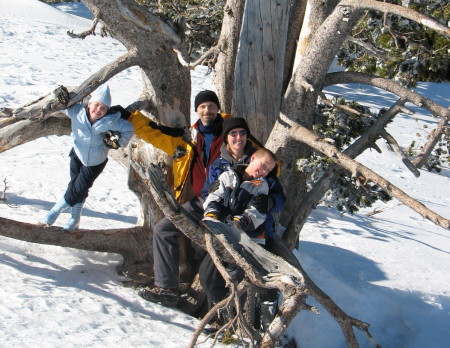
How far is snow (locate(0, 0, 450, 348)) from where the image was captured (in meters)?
4.58

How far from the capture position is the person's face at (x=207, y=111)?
4.75 metres

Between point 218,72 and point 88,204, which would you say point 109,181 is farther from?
point 218,72

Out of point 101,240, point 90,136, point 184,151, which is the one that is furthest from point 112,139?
point 101,240

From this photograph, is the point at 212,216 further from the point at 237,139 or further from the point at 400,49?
the point at 400,49

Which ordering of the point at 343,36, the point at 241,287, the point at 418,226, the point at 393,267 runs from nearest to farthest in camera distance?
the point at 241,287 → the point at 343,36 → the point at 393,267 → the point at 418,226

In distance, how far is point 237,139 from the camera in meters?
4.45

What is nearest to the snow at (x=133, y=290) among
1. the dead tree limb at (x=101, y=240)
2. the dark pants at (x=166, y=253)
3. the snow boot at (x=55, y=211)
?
the dead tree limb at (x=101, y=240)

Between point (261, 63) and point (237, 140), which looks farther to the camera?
point (261, 63)

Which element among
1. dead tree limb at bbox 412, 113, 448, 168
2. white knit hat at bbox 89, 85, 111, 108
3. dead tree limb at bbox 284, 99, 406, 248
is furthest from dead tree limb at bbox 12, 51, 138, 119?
dead tree limb at bbox 412, 113, 448, 168

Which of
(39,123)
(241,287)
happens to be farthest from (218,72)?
(241,287)

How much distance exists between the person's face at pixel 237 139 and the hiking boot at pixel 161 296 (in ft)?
4.96

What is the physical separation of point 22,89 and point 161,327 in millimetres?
9442

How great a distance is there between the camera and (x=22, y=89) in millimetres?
12812

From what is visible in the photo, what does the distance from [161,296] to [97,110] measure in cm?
175
